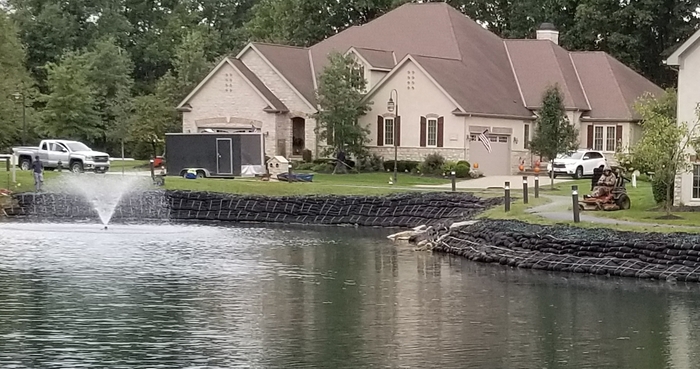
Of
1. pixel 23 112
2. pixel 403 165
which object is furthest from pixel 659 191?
pixel 23 112

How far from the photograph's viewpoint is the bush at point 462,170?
188ft

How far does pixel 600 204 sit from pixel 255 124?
28589 millimetres

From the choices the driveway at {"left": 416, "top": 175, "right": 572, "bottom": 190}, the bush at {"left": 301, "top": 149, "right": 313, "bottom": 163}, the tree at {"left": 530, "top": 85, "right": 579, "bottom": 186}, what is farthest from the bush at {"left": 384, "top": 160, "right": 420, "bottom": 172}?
the tree at {"left": 530, "top": 85, "right": 579, "bottom": 186}

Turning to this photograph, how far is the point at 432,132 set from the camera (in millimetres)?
60094

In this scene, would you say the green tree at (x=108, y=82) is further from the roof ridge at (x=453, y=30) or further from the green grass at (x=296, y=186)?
the green grass at (x=296, y=186)

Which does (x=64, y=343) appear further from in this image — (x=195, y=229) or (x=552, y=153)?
(x=552, y=153)

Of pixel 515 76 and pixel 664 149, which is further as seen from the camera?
pixel 515 76

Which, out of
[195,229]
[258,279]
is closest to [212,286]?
[258,279]

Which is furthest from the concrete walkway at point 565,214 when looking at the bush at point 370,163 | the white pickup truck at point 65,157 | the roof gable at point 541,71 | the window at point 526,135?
the white pickup truck at point 65,157

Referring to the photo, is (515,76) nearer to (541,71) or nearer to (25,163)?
(541,71)

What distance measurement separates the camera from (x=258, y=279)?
27.7m

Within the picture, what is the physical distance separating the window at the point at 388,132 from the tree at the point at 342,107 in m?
1.12

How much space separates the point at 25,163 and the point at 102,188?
12675 mm

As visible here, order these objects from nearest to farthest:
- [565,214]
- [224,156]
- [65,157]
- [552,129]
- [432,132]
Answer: [565,214] → [552,129] → [224,156] → [65,157] → [432,132]
